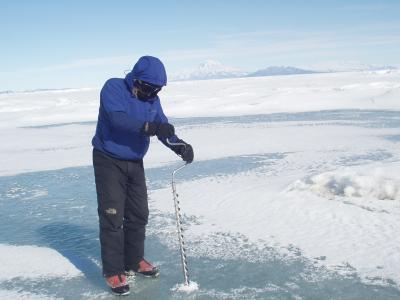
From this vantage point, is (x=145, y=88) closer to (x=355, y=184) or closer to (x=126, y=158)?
(x=126, y=158)

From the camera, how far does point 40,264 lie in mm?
3947

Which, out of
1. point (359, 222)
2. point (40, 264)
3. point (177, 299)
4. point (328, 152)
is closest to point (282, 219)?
point (359, 222)

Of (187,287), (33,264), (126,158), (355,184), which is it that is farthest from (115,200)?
(355,184)

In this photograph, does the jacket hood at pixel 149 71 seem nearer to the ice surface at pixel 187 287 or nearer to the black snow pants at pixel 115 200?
the black snow pants at pixel 115 200

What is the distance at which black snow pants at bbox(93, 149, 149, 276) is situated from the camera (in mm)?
3318

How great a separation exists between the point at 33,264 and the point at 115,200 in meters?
1.20

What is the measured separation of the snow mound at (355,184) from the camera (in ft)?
16.7

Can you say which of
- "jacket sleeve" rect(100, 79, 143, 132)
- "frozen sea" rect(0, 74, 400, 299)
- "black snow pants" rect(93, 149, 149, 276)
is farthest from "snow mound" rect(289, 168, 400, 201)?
"jacket sleeve" rect(100, 79, 143, 132)

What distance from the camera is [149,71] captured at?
306cm

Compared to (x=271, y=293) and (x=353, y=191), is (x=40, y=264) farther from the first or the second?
(x=353, y=191)

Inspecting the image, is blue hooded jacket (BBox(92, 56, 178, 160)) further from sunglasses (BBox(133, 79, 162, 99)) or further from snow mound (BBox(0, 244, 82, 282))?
snow mound (BBox(0, 244, 82, 282))

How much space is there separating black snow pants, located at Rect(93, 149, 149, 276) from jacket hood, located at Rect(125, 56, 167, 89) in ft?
2.02

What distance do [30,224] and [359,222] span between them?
3.46 metres

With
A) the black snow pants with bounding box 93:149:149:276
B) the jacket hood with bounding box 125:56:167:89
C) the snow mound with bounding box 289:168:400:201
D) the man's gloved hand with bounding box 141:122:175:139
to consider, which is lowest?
the snow mound with bounding box 289:168:400:201
